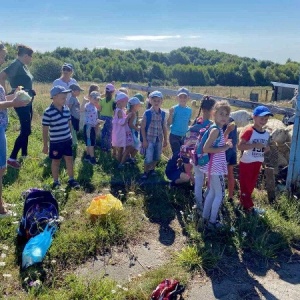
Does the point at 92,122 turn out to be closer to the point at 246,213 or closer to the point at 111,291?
the point at 246,213

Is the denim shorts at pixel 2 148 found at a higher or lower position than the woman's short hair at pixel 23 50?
lower

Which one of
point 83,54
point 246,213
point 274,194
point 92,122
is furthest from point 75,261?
point 83,54

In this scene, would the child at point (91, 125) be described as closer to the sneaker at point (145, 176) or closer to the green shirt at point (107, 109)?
the green shirt at point (107, 109)

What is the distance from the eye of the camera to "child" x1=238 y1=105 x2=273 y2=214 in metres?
4.61

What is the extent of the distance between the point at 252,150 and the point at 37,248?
2.90 metres

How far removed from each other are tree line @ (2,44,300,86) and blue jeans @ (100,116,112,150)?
54.3m

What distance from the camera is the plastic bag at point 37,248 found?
3492mm

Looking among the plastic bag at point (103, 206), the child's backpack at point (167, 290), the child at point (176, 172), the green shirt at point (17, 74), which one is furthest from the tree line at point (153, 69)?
the child's backpack at point (167, 290)

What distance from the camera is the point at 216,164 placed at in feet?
14.3

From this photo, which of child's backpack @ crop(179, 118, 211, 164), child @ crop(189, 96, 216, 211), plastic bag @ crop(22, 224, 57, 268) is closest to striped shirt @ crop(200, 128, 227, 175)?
child @ crop(189, 96, 216, 211)

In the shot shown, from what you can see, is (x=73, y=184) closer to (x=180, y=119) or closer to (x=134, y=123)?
(x=134, y=123)

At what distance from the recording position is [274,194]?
5.31 metres

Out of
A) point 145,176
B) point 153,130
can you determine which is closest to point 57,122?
point 153,130

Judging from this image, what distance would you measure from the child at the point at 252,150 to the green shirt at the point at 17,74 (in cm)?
380
